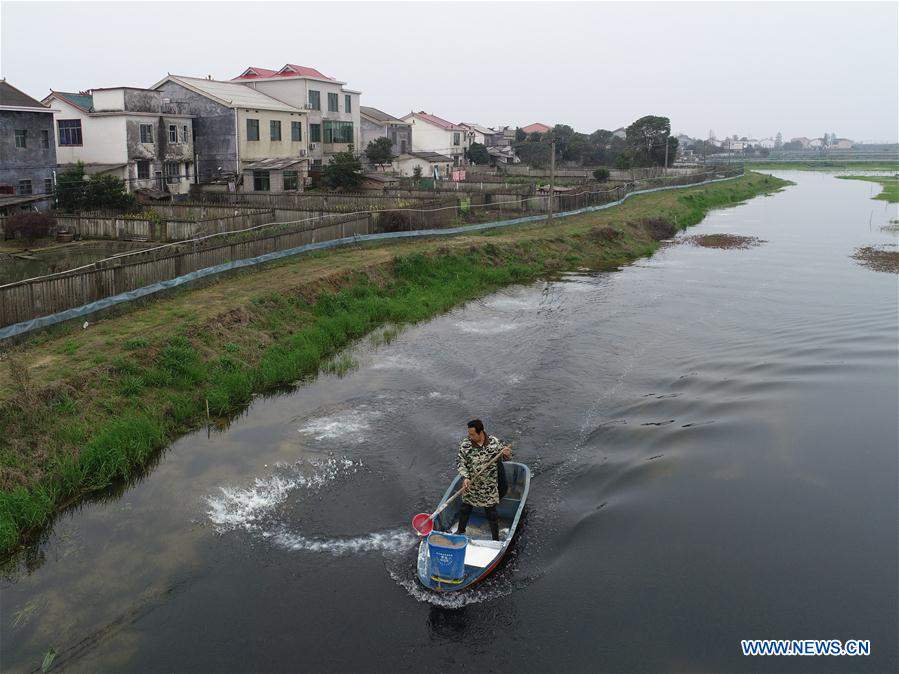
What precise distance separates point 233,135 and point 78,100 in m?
11.8

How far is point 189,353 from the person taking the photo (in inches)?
749

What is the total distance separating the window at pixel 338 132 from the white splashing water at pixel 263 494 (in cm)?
6033

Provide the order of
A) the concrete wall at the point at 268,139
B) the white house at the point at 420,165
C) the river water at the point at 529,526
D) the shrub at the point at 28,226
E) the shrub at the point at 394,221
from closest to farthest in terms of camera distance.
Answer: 1. the river water at the point at 529,526
2. the shrub at the point at 28,226
3. the shrub at the point at 394,221
4. the concrete wall at the point at 268,139
5. the white house at the point at 420,165

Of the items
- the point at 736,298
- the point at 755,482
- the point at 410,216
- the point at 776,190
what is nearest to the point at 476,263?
the point at 410,216

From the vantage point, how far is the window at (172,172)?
55.3m

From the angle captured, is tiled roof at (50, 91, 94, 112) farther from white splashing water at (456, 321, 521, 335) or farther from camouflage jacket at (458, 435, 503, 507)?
camouflage jacket at (458, 435, 503, 507)

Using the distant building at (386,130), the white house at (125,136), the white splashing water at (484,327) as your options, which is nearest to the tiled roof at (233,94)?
the white house at (125,136)

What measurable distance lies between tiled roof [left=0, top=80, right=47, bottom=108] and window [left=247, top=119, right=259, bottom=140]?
17.2 metres

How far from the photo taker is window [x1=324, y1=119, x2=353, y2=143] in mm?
70438

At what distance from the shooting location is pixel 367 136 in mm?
90062

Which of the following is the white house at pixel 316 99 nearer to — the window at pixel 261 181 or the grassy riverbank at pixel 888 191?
the window at pixel 261 181

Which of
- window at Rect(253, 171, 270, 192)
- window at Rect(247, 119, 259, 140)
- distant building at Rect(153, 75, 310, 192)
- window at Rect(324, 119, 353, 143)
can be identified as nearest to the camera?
distant building at Rect(153, 75, 310, 192)

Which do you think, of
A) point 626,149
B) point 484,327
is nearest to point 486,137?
point 626,149

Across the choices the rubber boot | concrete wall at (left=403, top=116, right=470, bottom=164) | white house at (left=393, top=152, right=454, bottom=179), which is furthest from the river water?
concrete wall at (left=403, top=116, right=470, bottom=164)
